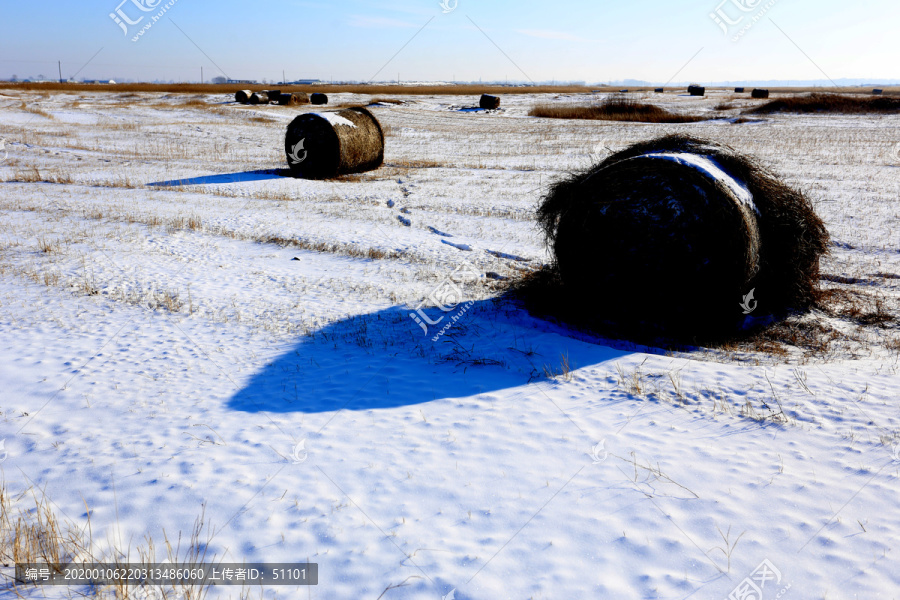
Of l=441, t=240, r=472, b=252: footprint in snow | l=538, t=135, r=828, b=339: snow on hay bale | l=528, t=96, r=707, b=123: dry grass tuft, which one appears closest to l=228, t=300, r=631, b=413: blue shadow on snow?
l=538, t=135, r=828, b=339: snow on hay bale

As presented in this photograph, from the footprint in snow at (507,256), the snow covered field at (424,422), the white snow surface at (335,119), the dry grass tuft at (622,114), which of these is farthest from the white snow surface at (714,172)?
the dry grass tuft at (622,114)

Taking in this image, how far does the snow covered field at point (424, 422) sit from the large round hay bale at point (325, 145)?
6.09 metres

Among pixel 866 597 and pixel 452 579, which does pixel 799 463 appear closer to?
pixel 866 597

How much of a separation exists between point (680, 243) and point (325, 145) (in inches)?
477

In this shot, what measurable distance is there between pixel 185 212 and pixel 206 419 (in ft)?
27.5

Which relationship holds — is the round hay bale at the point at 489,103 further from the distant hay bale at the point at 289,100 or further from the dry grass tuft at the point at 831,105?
the dry grass tuft at the point at 831,105

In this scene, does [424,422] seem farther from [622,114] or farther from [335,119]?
[622,114]

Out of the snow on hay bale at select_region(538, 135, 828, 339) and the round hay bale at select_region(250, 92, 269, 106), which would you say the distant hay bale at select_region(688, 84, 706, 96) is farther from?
the snow on hay bale at select_region(538, 135, 828, 339)

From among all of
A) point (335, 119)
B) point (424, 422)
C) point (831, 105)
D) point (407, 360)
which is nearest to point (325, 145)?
point (335, 119)

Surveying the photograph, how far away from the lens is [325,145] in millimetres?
16188

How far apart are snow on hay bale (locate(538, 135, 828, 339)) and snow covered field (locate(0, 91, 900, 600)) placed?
0.41 m

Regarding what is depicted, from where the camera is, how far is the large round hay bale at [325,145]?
53.0 feet

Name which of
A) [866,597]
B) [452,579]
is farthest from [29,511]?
[866,597]

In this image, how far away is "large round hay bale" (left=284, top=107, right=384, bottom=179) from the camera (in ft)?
53.0
